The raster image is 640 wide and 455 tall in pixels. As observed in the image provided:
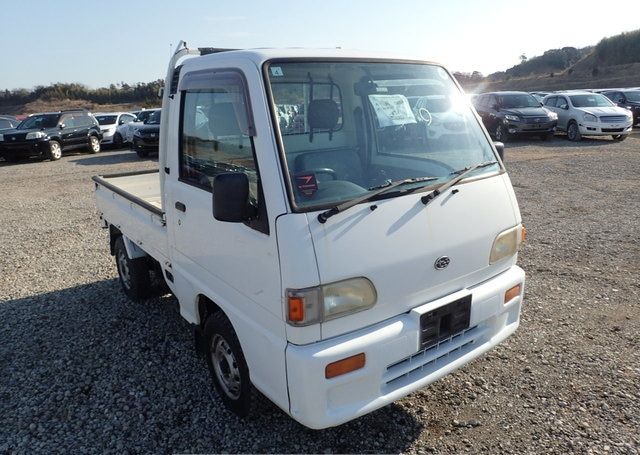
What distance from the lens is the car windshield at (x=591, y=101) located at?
17312 millimetres

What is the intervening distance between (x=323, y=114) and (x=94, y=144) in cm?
1855

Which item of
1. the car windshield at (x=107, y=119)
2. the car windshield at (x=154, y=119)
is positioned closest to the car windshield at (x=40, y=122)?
the car windshield at (x=107, y=119)

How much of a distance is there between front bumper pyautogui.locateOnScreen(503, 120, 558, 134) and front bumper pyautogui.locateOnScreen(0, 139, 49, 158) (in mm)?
15924

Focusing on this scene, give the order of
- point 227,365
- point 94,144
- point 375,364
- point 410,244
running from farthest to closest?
point 94,144 → point 227,365 → point 410,244 → point 375,364

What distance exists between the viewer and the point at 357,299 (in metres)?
2.44

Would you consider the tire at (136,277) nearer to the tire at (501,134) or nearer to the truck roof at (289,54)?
the truck roof at (289,54)

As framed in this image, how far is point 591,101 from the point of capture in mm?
17438

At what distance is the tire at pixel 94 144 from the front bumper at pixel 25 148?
6.09 feet

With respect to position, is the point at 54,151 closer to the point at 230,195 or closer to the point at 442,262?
the point at 230,195

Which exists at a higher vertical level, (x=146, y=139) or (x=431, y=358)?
(x=431, y=358)

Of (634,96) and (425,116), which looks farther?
(634,96)

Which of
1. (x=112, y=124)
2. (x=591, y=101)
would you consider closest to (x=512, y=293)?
(x=591, y=101)

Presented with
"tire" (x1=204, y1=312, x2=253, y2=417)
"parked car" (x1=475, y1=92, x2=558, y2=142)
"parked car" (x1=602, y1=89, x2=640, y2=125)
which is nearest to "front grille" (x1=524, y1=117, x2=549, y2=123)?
"parked car" (x1=475, y1=92, x2=558, y2=142)

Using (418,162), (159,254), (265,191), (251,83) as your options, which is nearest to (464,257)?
(418,162)
